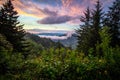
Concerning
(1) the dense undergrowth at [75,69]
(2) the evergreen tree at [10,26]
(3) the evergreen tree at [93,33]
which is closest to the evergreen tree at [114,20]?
(3) the evergreen tree at [93,33]

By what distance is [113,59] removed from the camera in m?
7.41

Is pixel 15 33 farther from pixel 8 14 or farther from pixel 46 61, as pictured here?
pixel 46 61

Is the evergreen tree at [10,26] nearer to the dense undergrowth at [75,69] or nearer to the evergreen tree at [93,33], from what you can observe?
the evergreen tree at [93,33]

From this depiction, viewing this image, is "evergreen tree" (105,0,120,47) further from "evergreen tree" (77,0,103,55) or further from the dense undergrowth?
the dense undergrowth

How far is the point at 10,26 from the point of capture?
142ft

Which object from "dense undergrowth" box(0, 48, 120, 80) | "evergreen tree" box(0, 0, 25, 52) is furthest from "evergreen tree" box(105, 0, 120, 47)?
"dense undergrowth" box(0, 48, 120, 80)

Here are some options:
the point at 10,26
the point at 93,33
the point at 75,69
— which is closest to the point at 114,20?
the point at 93,33

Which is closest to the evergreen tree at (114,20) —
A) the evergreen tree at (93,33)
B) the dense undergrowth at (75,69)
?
the evergreen tree at (93,33)

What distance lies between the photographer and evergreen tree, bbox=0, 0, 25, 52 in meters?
41.8

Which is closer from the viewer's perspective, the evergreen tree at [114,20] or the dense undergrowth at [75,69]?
the dense undergrowth at [75,69]

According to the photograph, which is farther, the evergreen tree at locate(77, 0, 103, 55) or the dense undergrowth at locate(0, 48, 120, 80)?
the evergreen tree at locate(77, 0, 103, 55)

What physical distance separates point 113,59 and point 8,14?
1511 inches

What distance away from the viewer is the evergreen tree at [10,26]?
137 feet

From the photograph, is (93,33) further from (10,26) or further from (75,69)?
(75,69)
